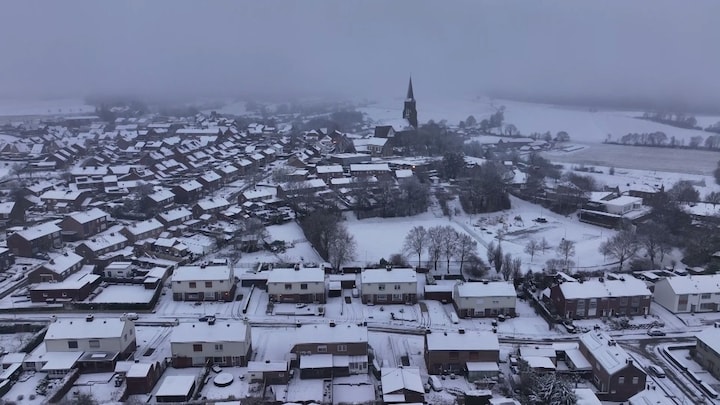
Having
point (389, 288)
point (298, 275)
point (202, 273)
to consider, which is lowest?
point (389, 288)

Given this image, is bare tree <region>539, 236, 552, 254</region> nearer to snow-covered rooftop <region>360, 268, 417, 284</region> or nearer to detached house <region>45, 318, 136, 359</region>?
snow-covered rooftop <region>360, 268, 417, 284</region>

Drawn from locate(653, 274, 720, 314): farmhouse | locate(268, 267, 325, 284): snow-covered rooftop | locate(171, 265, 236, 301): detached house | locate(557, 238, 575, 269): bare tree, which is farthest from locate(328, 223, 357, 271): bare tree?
locate(653, 274, 720, 314): farmhouse

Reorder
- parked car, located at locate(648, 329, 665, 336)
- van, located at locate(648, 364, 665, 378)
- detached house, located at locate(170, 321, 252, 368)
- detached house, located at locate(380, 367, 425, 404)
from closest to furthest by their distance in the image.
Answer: detached house, located at locate(380, 367, 425, 404) < van, located at locate(648, 364, 665, 378) < detached house, located at locate(170, 321, 252, 368) < parked car, located at locate(648, 329, 665, 336)

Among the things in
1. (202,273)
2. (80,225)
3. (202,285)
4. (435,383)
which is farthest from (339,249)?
(80,225)

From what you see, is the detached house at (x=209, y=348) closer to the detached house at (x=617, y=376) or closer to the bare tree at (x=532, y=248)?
the detached house at (x=617, y=376)

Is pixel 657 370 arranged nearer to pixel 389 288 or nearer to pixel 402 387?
pixel 402 387

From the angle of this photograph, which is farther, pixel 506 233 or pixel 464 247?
pixel 506 233

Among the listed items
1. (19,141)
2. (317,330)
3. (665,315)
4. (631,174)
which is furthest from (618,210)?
(19,141)

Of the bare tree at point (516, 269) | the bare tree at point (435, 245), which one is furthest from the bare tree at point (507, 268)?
the bare tree at point (435, 245)
